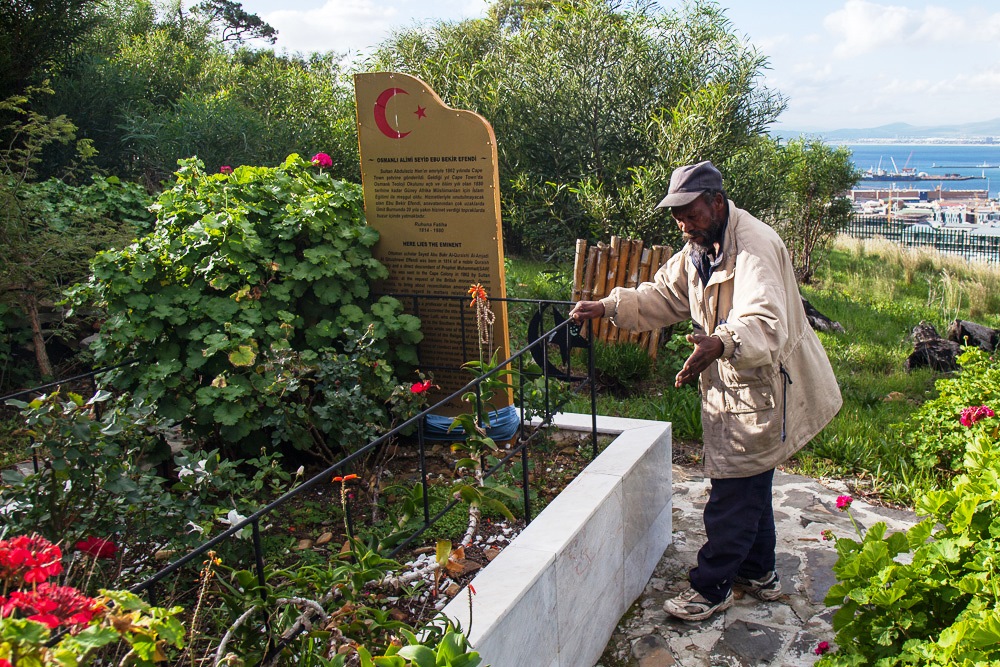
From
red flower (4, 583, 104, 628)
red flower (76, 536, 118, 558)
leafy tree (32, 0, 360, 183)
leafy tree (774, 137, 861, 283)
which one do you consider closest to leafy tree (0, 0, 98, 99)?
leafy tree (32, 0, 360, 183)

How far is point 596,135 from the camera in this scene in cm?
1038

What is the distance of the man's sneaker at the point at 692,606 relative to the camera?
10.9ft

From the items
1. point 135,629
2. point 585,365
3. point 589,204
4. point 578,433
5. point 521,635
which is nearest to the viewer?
point 135,629

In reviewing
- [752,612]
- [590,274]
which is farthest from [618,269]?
[752,612]

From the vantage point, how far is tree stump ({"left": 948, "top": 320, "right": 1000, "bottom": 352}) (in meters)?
7.88

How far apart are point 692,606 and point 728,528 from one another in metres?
0.40

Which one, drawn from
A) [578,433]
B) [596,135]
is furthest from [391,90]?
[596,135]

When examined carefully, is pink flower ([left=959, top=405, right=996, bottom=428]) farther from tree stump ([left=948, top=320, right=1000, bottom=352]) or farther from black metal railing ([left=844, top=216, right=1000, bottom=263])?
black metal railing ([left=844, top=216, right=1000, bottom=263])

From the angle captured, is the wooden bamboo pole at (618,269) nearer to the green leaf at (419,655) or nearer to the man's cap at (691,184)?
the man's cap at (691,184)

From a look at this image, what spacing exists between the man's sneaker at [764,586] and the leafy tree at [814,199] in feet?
37.3

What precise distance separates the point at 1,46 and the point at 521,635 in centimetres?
989

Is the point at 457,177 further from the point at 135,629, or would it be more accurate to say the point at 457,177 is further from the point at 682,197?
the point at 135,629

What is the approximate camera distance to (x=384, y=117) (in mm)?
4477

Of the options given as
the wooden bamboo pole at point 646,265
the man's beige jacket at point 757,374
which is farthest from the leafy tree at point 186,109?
the man's beige jacket at point 757,374
